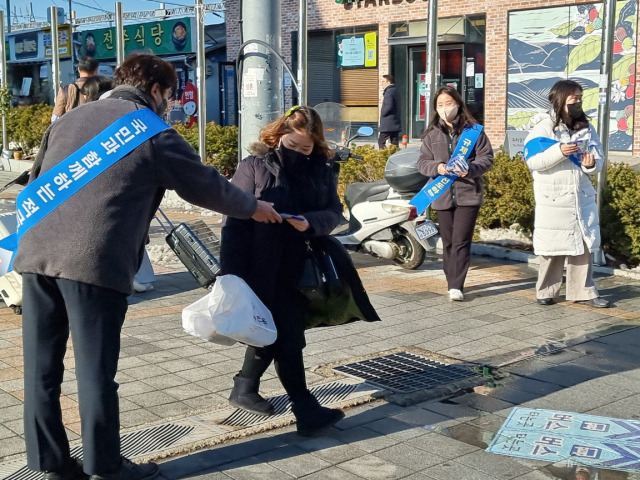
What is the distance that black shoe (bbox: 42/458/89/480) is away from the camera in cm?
399

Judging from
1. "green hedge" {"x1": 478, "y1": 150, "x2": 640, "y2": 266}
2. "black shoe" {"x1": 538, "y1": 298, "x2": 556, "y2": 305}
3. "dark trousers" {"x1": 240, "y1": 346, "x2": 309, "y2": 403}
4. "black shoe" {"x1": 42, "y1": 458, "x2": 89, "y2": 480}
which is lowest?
"black shoe" {"x1": 538, "y1": 298, "x2": 556, "y2": 305}

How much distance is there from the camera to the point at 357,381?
560 cm

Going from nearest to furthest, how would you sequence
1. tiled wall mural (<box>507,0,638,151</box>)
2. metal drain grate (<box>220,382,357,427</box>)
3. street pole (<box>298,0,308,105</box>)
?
1. metal drain grate (<box>220,382,357,427</box>)
2. street pole (<box>298,0,308,105</box>)
3. tiled wall mural (<box>507,0,638,151</box>)

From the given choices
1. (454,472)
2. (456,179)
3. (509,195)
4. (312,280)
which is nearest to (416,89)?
(509,195)

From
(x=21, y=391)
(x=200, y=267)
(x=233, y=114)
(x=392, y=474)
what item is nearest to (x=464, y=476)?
(x=392, y=474)

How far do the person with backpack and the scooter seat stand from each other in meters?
3.13

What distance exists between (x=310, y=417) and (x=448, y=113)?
3.98 metres

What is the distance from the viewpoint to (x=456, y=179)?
25.9 feet

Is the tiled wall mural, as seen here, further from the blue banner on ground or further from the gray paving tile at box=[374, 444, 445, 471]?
the gray paving tile at box=[374, 444, 445, 471]

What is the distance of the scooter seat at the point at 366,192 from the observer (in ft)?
31.3

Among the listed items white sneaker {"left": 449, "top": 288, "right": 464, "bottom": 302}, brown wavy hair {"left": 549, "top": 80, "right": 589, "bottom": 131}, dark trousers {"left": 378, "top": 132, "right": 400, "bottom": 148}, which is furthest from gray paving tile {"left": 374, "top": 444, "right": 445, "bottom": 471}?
dark trousers {"left": 378, "top": 132, "right": 400, "bottom": 148}

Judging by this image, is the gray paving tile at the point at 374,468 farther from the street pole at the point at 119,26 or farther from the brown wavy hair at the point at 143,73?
the street pole at the point at 119,26

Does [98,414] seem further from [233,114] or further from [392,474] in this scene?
[233,114]

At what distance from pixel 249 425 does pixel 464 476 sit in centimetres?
122
